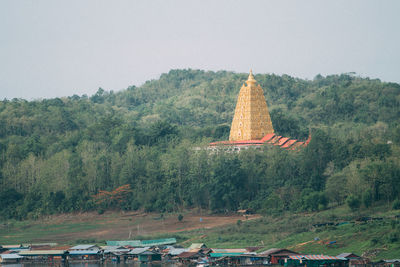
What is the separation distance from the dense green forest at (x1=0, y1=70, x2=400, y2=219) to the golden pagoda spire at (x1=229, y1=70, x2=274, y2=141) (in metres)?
4.28

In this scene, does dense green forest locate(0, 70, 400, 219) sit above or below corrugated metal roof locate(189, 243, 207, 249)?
above

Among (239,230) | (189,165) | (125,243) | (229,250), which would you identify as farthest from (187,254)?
(189,165)

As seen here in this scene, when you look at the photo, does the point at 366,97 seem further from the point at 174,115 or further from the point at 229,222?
the point at 229,222

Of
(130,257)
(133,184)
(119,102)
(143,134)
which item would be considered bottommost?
(130,257)

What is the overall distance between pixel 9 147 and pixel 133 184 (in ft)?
65.4

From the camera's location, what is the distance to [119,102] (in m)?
187

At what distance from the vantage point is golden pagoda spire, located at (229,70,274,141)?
331ft

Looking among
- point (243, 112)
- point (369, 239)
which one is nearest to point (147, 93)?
point (243, 112)

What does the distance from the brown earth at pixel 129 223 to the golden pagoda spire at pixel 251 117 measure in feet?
63.5

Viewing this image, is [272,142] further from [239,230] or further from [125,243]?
[125,243]

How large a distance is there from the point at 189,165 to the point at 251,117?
14.2 m

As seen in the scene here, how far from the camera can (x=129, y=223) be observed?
272ft

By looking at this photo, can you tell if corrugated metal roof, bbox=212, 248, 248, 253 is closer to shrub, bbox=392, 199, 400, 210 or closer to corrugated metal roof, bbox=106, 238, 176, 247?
corrugated metal roof, bbox=106, 238, 176, 247

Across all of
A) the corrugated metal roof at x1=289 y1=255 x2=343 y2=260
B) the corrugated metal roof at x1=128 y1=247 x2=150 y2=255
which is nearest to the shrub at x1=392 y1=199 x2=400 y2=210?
the corrugated metal roof at x1=289 y1=255 x2=343 y2=260
